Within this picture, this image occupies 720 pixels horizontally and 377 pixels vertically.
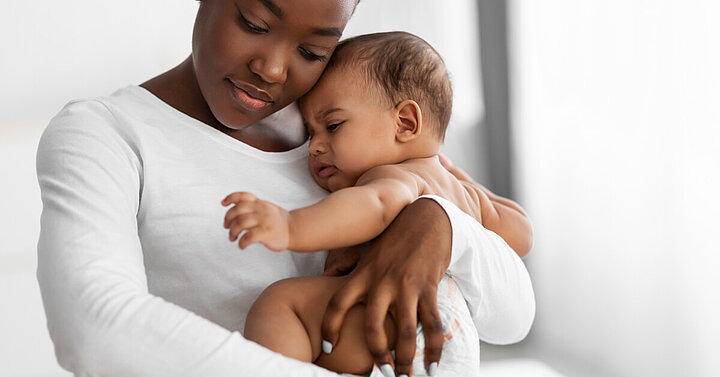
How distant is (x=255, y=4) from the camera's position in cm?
107

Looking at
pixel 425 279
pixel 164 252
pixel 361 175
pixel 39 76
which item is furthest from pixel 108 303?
pixel 39 76

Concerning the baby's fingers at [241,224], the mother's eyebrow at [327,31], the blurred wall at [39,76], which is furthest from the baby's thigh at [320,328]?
the blurred wall at [39,76]

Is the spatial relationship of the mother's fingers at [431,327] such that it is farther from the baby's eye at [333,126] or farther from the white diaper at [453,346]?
the baby's eye at [333,126]

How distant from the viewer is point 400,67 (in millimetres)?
1238

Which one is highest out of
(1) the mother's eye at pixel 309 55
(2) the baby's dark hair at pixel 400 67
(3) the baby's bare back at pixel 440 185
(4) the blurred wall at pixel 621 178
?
(1) the mother's eye at pixel 309 55

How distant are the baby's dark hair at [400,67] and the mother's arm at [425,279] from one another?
0.24 metres

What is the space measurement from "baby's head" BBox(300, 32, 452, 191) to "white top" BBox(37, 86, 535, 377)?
66mm

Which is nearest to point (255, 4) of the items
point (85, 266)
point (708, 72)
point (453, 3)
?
point (85, 266)

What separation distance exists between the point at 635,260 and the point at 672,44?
2.13 feet

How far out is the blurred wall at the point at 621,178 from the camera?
209 cm

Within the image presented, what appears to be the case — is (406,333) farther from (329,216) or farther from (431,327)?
(329,216)

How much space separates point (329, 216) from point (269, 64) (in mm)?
236

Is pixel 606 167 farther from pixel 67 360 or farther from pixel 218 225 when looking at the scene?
pixel 67 360

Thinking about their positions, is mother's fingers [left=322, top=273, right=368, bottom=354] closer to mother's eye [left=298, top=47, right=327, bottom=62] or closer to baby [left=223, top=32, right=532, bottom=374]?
baby [left=223, top=32, right=532, bottom=374]
